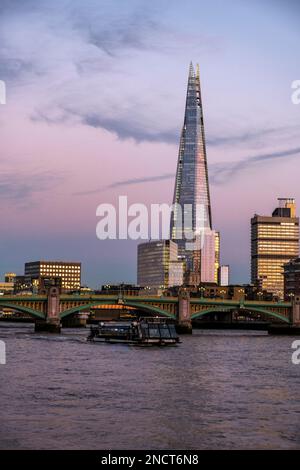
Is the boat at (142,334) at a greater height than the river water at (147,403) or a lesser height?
greater

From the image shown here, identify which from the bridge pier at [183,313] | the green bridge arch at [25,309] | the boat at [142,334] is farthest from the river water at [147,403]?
the bridge pier at [183,313]

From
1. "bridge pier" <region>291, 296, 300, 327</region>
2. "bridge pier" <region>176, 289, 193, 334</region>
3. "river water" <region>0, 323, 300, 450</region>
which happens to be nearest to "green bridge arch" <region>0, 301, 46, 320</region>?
"bridge pier" <region>176, 289, 193, 334</region>

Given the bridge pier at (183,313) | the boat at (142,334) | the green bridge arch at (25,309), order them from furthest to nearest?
the bridge pier at (183,313) < the green bridge arch at (25,309) < the boat at (142,334)

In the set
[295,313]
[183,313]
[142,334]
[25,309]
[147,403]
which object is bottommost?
[147,403]

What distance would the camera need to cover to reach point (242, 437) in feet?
127

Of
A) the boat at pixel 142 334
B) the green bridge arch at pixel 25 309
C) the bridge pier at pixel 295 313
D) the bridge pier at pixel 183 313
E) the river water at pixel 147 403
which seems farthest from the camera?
the bridge pier at pixel 295 313

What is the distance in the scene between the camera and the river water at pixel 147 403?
37.8 metres

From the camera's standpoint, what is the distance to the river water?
37844 millimetres

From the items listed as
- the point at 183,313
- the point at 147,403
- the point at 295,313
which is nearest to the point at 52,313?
the point at 183,313

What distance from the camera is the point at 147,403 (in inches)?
1957

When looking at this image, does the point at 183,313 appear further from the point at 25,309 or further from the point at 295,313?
the point at 25,309

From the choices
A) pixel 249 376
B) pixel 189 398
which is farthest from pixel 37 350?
pixel 189 398

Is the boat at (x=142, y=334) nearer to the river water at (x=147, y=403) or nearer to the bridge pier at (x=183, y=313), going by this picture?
the river water at (x=147, y=403)
